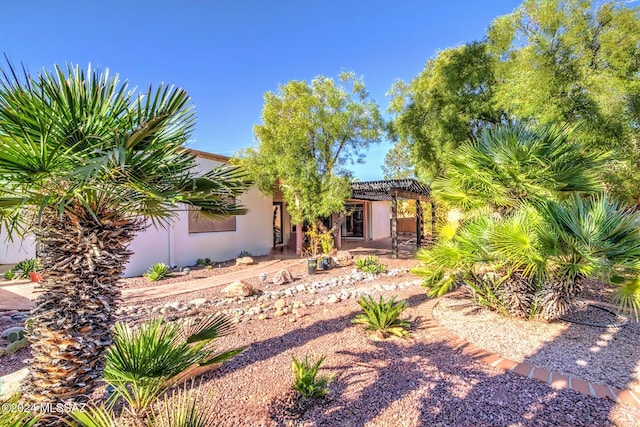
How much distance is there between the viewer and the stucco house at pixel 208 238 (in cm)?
1004

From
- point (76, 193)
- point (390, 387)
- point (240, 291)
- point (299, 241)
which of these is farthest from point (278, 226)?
point (76, 193)

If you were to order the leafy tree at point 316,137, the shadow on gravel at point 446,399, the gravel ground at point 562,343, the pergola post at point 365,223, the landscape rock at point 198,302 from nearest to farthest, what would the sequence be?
the shadow on gravel at point 446,399 → the gravel ground at point 562,343 → the landscape rock at point 198,302 → the leafy tree at point 316,137 → the pergola post at point 365,223

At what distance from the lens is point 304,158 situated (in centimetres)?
1089

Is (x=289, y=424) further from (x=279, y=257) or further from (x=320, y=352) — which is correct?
(x=279, y=257)

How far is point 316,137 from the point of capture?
10.9 meters

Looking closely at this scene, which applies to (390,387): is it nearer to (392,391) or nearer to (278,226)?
(392,391)

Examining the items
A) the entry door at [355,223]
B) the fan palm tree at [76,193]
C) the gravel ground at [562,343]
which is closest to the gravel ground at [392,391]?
the gravel ground at [562,343]

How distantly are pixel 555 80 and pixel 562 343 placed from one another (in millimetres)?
5663

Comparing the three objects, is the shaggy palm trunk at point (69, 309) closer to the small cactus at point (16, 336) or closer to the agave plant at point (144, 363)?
the agave plant at point (144, 363)

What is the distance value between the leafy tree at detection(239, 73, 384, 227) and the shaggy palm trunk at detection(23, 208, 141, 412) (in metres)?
8.19

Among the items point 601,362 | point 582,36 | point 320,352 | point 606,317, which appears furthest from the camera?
point 582,36

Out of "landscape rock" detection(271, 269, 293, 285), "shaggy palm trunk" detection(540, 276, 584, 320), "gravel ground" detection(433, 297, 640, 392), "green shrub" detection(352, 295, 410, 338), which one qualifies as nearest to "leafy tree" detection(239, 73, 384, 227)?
"landscape rock" detection(271, 269, 293, 285)

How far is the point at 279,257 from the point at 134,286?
6.14 meters

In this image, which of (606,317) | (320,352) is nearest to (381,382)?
(320,352)
